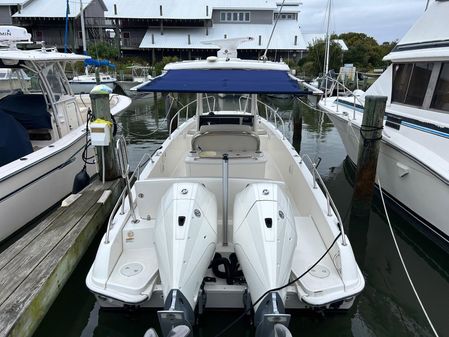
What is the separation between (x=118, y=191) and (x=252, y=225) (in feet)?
11.3

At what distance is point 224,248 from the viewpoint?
3359 mm

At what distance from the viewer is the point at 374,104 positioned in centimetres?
467

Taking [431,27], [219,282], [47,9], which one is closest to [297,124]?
[431,27]

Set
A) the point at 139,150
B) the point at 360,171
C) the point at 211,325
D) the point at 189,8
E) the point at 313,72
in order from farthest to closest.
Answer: the point at 189,8, the point at 313,72, the point at 139,150, the point at 360,171, the point at 211,325

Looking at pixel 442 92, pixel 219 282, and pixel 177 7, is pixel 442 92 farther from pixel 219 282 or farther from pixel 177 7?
pixel 177 7

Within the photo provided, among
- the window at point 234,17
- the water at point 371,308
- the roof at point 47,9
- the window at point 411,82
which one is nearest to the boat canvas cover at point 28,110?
the water at point 371,308

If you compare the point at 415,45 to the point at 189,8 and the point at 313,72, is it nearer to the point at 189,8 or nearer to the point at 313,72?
the point at 313,72

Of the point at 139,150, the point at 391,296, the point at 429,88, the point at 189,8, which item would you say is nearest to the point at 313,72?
the point at 189,8

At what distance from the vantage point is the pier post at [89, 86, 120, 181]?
545 cm

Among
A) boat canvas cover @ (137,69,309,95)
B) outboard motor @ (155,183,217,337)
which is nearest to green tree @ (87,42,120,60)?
boat canvas cover @ (137,69,309,95)

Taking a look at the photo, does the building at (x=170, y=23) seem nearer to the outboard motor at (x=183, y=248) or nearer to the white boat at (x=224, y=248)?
the white boat at (x=224, y=248)

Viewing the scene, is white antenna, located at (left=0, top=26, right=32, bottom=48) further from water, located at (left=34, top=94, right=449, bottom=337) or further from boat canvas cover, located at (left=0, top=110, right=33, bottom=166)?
water, located at (left=34, top=94, right=449, bottom=337)

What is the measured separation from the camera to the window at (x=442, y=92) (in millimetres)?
5242

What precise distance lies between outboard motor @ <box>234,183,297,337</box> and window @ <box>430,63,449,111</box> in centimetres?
369
